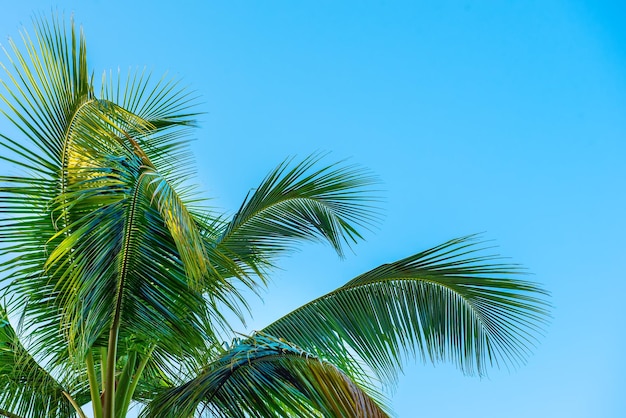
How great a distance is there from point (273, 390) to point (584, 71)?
1367cm

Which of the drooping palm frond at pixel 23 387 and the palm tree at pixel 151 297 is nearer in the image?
the palm tree at pixel 151 297

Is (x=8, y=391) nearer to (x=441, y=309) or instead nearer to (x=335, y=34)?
(x=441, y=309)

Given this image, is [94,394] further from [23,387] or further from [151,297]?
[23,387]

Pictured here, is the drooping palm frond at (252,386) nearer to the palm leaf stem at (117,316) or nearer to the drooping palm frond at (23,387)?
the palm leaf stem at (117,316)

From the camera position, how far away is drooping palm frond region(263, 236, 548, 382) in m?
4.34

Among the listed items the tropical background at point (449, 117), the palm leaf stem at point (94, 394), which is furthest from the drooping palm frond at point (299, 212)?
the tropical background at point (449, 117)

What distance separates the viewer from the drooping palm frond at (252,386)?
3143 millimetres

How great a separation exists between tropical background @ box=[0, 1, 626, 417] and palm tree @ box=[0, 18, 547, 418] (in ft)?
30.8

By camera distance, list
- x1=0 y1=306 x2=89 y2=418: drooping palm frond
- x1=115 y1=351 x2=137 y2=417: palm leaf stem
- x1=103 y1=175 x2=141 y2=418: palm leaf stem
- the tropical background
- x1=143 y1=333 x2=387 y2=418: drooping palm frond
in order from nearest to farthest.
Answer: x1=143 y1=333 x2=387 y2=418: drooping palm frond < x1=103 y1=175 x2=141 y2=418: palm leaf stem < x1=115 y1=351 x2=137 y2=417: palm leaf stem < x1=0 y1=306 x2=89 y2=418: drooping palm frond < the tropical background

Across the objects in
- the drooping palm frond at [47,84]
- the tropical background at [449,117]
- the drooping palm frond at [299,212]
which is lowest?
the drooping palm frond at [299,212]

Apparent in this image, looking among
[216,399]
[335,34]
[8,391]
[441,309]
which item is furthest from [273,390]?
[335,34]

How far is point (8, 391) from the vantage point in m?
4.32

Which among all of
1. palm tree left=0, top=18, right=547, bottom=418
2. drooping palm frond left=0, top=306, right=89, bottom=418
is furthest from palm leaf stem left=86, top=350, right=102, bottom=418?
drooping palm frond left=0, top=306, right=89, bottom=418

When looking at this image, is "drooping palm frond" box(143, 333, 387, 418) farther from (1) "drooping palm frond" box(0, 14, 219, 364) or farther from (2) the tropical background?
(2) the tropical background
